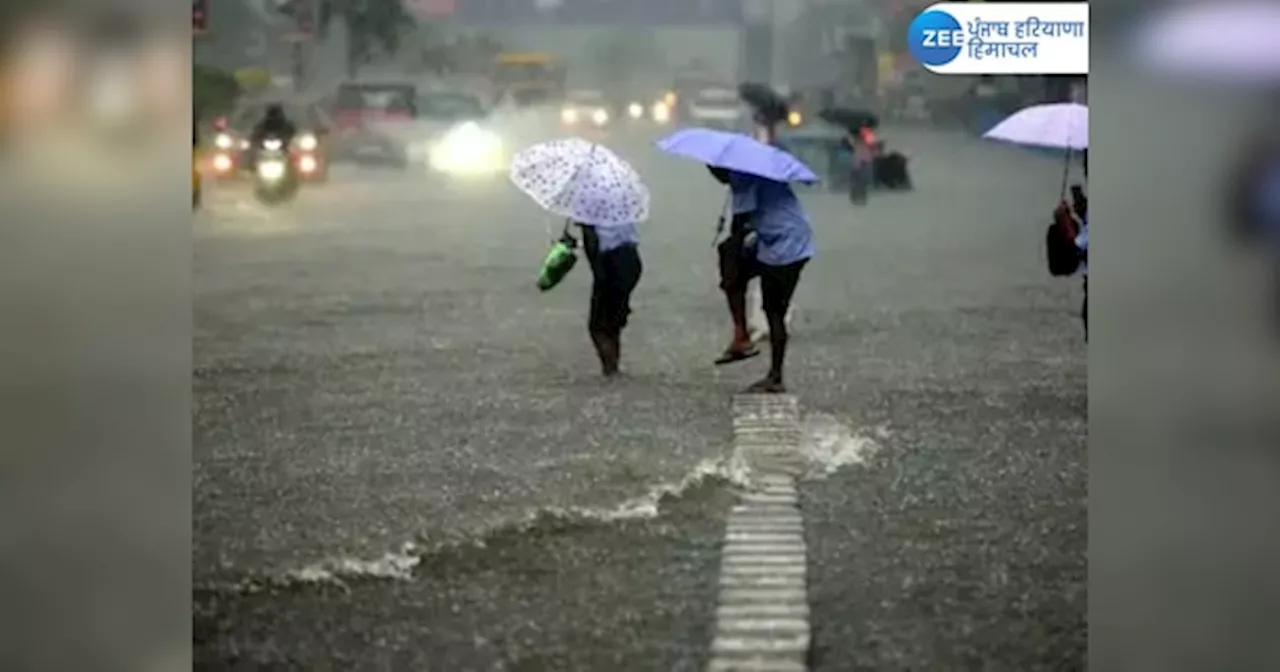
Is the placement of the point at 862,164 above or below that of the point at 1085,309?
above

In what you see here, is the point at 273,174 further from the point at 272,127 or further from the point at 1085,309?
the point at 1085,309

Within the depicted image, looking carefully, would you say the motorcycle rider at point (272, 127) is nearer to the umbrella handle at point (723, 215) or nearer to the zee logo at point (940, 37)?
the umbrella handle at point (723, 215)

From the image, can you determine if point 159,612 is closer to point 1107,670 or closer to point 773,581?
Result: point 773,581

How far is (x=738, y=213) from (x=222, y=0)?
70cm

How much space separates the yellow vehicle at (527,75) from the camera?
75.1 inches

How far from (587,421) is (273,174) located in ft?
1.65

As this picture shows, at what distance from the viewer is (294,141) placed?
1.93 m

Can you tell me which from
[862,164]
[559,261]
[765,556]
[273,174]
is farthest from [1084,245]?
[273,174]

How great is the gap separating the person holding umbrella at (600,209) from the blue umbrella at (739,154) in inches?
3.0

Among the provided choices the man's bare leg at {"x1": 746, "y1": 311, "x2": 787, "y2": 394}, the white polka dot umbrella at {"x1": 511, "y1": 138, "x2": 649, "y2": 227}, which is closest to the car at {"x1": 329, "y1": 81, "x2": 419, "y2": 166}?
the white polka dot umbrella at {"x1": 511, "y1": 138, "x2": 649, "y2": 227}

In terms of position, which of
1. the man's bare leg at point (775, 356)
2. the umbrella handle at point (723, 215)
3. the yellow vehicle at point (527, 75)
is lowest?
the man's bare leg at point (775, 356)

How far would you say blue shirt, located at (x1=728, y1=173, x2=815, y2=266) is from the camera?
1.92 meters

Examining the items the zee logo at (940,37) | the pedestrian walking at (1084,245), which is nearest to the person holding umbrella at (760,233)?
the zee logo at (940,37)

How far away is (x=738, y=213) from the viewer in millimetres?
1933
